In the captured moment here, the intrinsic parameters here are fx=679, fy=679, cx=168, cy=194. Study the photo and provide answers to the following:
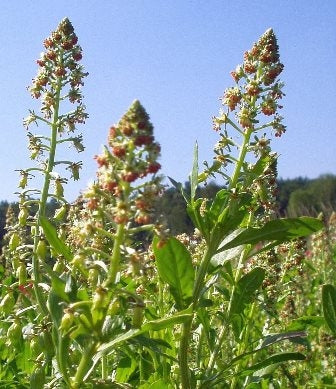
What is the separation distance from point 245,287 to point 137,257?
1.50 m

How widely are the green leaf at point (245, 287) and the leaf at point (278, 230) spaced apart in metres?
0.58

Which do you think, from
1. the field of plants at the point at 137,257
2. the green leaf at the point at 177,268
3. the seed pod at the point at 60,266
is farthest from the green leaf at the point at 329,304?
the seed pod at the point at 60,266

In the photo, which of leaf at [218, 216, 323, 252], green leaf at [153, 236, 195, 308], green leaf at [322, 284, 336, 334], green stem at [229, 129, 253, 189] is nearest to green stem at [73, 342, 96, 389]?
green leaf at [153, 236, 195, 308]

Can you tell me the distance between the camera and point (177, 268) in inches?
126

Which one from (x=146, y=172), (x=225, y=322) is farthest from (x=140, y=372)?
(x=146, y=172)

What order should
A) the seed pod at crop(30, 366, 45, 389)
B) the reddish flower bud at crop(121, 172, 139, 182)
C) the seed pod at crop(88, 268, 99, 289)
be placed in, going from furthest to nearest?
the seed pod at crop(30, 366, 45, 389) < the seed pod at crop(88, 268, 99, 289) < the reddish flower bud at crop(121, 172, 139, 182)

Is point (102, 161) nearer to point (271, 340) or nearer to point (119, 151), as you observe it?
point (119, 151)

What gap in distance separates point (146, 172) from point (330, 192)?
83.6m

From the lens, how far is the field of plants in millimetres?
2521

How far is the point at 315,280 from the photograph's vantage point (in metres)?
11.3

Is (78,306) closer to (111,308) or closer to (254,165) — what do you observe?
(111,308)

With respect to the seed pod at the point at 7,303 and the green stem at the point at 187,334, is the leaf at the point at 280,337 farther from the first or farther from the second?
the seed pod at the point at 7,303

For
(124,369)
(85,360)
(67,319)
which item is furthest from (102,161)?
(124,369)

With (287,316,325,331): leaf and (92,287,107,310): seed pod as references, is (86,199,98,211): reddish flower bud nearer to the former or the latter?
(92,287,107,310): seed pod
